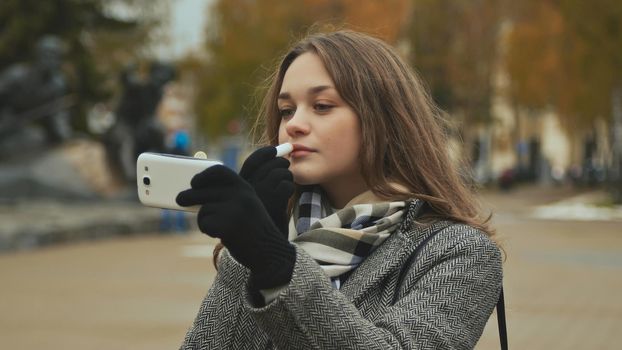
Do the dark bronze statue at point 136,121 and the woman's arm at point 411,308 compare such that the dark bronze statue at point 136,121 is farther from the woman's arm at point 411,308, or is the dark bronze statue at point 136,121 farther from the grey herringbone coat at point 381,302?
the woman's arm at point 411,308

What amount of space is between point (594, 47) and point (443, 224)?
24.7 metres

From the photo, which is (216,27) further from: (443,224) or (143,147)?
(443,224)

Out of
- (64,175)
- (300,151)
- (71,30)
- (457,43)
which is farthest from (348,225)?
(457,43)

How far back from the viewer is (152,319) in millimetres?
8625

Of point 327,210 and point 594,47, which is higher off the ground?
point 327,210

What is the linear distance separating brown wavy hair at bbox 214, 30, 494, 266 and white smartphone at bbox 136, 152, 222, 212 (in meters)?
0.46

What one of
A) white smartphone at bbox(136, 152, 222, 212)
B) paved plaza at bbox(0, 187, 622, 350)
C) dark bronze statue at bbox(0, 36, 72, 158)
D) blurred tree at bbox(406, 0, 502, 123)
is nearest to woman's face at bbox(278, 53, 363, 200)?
white smartphone at bbox(136, 152, 222, 212)

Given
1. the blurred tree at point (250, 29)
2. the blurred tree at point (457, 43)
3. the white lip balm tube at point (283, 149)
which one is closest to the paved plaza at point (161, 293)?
the white lip balm tube at point (283, 149)

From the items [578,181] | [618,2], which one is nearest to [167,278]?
[618,2]

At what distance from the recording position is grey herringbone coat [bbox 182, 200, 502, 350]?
75.7 inches

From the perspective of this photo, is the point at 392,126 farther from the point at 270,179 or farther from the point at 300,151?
the point at 270,179

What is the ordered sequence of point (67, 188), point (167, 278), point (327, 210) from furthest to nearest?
point (67, 188)
point (167, 278)
point (327, 210)

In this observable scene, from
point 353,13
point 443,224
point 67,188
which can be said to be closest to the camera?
point 443,224

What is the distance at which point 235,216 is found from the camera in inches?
71.2
